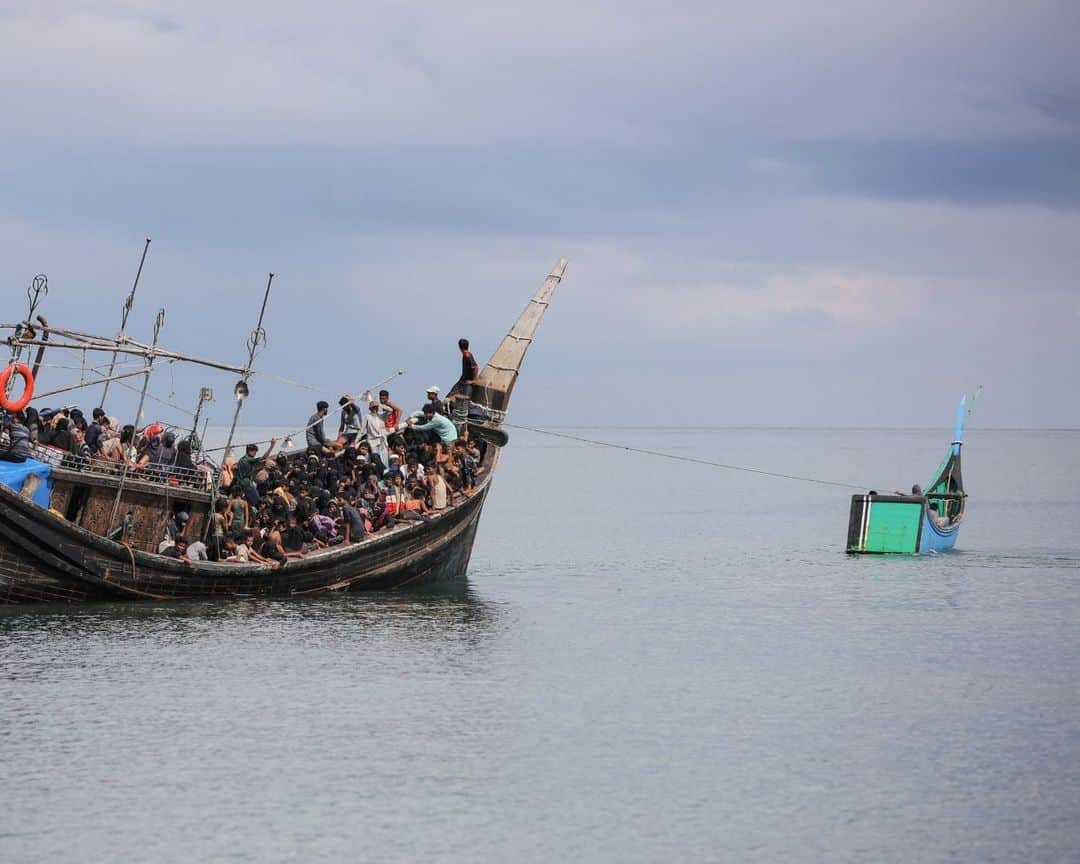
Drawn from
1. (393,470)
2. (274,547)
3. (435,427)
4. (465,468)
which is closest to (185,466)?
(274,547)

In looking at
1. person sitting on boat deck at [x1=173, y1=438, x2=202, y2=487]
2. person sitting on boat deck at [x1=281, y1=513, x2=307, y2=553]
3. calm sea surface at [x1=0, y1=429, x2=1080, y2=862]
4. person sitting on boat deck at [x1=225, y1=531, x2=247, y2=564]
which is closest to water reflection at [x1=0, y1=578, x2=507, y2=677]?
calm sea surface at [x1=0, y1=429, x2=1080, y2=862]

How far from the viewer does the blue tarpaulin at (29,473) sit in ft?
92.4

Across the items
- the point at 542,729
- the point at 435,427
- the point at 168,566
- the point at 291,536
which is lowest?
the point at 542,729

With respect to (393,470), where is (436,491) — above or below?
below

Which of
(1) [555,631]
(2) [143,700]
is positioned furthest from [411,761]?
(1) [555,631]

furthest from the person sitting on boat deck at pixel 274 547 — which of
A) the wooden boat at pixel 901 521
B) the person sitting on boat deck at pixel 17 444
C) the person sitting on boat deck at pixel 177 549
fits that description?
the wooden boat at pixel 901 521

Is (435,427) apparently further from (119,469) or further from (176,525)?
(119,469)

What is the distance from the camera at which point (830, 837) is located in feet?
64.6

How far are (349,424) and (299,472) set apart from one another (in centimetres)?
494

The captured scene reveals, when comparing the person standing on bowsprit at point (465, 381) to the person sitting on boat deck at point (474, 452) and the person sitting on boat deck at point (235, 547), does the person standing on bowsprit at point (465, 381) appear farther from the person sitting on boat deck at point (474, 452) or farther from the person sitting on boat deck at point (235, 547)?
the person sitting on boat deck at point (235, 547)

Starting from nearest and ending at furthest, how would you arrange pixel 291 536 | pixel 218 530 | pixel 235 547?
pixel 218 530, pixel 235 547, pixel 291 536

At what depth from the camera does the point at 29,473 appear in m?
28.5

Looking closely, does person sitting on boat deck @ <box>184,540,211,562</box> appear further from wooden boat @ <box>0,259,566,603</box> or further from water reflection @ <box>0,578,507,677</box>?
water reflection @ <box>0,578,507,677</box>

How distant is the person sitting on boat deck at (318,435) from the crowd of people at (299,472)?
1.5 inches
